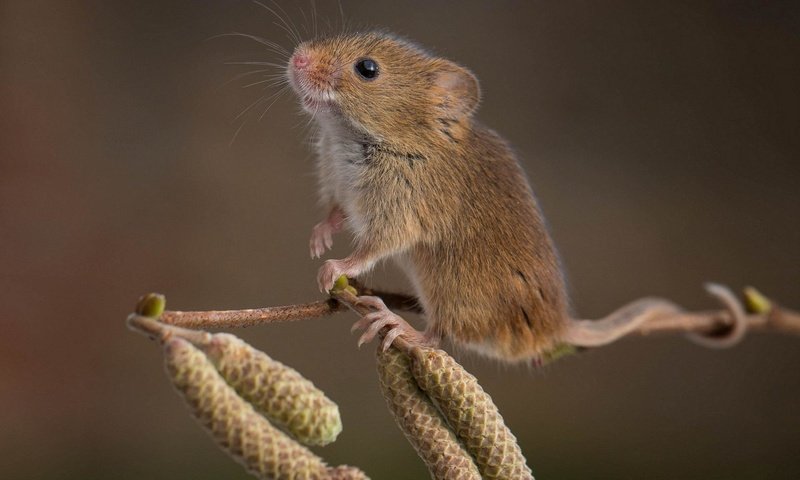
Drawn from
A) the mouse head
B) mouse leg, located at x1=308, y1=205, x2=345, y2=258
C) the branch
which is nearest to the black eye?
the mouse head

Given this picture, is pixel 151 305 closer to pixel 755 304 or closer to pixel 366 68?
pixel 366 68

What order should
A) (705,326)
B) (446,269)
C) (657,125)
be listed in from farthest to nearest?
(657,125), (705,326), (446,269)

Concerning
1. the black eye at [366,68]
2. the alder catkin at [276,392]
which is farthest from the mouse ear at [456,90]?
the alder catkin at [276,392]

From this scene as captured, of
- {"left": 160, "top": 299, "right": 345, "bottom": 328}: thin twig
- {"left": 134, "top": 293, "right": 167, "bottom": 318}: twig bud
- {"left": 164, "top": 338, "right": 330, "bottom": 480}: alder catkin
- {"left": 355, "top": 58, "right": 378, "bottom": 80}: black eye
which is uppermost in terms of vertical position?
{"left": 355, "top": 58, "right": 378, "bottom": 80}: black eye

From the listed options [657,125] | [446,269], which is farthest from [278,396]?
[657,125]

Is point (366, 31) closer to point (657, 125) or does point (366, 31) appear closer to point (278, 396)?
point (278, 396)

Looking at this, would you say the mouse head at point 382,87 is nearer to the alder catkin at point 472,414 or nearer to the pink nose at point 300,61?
the pink nose at point 300,61

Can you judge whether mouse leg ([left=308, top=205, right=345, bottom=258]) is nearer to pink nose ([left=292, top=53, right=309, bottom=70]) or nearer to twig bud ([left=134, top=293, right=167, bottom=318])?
pink nose ([left=292, top=53, right=309, bottom=70])

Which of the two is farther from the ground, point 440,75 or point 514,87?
point 514,87
